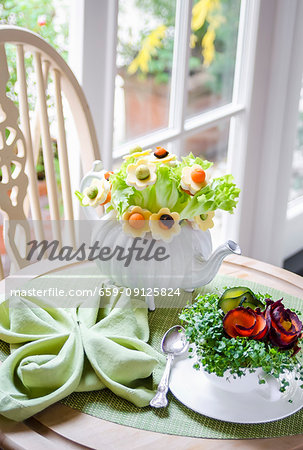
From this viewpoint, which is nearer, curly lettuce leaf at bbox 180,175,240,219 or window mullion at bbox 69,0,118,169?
curly lettuce leaf at bbox 180,175,240,219

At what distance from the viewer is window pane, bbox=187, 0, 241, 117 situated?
81.9 inches

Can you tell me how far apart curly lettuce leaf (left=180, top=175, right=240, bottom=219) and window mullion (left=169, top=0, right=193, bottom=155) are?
2.88ft

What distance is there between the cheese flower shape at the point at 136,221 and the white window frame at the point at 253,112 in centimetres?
68

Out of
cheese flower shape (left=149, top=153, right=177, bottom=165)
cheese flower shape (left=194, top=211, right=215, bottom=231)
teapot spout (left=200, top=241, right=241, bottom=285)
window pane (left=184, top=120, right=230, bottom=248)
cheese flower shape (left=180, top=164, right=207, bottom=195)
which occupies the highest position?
cheese flower shape (left=149, top=153, right=177, bottom=165)

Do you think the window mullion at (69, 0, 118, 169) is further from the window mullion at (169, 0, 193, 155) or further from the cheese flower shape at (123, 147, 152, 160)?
the cheese flower shape at (123, 147, 152, 160)

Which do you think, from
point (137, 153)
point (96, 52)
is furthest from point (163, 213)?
point (96, 52)

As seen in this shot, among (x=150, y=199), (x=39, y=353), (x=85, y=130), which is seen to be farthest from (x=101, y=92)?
(x=39, y=353)

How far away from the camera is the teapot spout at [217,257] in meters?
1.13

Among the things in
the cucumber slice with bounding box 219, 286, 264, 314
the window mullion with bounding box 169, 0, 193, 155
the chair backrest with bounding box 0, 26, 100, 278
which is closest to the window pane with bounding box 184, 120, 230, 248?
the window mullion with bounding box 169, 0, 193, 155

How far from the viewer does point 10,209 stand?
1.42m

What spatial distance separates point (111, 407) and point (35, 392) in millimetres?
103

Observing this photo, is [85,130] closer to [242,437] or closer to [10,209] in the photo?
[10,209]

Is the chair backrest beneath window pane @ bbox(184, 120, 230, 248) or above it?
above

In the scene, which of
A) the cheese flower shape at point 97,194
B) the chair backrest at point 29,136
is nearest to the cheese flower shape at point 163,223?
the cheese flower shape at point 97,194
